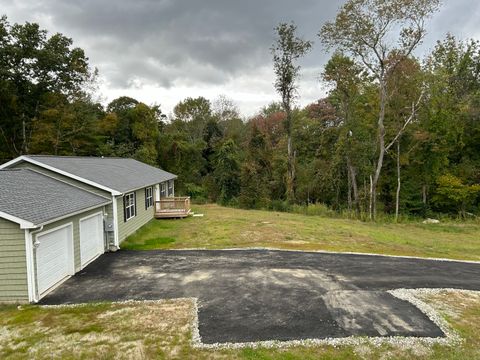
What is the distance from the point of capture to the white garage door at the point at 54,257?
7.99 m

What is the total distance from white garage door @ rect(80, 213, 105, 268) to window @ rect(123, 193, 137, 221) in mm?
2074

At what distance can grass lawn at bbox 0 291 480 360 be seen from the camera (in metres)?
5.33

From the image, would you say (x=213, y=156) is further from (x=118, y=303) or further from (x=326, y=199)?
(x=118, y=303)

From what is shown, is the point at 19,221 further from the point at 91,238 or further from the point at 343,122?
the point at 343,122

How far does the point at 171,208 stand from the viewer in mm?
21547

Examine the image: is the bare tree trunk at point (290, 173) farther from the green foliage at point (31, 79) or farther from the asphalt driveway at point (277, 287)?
the green foliage at point (31, 79)

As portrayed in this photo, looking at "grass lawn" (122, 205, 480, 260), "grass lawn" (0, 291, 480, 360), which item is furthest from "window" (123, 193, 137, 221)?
"grass lawn" (0, 291, 480, 360)

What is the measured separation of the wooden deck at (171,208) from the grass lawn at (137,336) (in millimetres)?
13115

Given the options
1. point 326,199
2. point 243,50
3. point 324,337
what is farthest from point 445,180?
point 324,337

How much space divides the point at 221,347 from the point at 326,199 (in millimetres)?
27737

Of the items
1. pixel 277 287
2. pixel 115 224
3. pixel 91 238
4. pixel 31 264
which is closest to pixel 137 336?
pixel 31 264

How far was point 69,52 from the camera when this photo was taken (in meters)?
28.8

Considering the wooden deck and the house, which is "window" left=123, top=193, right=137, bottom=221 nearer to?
the house

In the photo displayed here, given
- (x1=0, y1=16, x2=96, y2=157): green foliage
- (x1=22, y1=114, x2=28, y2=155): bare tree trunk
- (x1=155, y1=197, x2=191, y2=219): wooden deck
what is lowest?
(x1=155, y1=197, x2=191, y2=219): wooden deck
